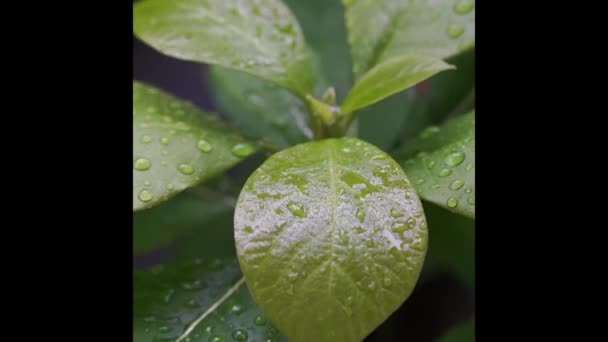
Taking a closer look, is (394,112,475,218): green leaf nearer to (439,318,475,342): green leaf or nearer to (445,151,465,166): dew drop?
(445,151,465,166): dew drop

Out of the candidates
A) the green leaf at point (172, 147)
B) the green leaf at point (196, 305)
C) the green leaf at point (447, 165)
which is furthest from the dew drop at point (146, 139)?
the green leaf at point (447, 165)

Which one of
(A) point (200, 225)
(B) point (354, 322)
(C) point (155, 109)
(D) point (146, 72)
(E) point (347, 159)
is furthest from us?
(D) point (146, 72)

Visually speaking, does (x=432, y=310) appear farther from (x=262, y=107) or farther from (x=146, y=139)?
(x=146, y=139)

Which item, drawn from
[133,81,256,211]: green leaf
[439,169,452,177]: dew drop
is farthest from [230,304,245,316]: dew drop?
[439,169,452,177]: dew drop

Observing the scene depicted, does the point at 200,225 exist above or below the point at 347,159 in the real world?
below

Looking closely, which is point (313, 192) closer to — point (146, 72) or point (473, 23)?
point (473, 23)

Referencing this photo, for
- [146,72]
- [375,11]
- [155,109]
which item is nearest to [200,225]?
[155,109]

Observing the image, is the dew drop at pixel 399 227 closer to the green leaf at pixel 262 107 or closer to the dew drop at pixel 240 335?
the dew drop at pixel 240 335

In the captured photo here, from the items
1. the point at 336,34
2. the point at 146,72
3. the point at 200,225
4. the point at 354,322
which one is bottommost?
the point at 146,72
